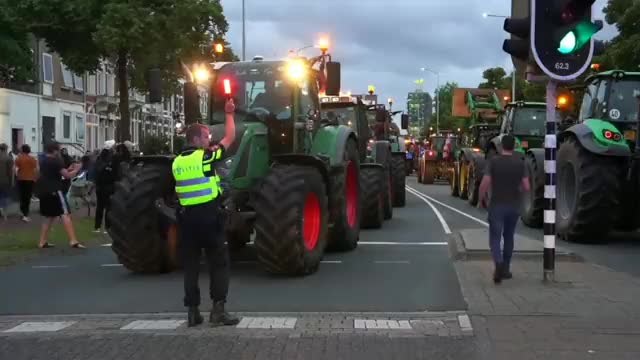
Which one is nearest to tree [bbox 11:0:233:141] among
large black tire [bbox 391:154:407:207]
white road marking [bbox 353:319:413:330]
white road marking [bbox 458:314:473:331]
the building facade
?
large black tire [bbox 391:154:407:207]

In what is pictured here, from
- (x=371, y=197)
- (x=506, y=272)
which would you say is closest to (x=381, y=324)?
(x=506, y=272)

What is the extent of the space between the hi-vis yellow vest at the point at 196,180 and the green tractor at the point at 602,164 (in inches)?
290

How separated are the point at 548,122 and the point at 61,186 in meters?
8.58

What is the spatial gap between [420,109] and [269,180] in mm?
108256

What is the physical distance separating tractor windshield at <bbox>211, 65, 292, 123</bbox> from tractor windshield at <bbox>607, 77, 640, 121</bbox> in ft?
19.3

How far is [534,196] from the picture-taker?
611 inches

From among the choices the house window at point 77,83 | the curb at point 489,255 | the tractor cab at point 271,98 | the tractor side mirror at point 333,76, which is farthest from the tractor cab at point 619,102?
the house window at point 77,83

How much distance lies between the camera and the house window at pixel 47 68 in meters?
40.2

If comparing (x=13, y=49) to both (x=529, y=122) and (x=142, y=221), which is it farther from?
(x=142, y=221)

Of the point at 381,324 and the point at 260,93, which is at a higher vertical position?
the point at 260,93

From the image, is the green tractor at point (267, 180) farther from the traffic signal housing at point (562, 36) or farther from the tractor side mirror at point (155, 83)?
the traffic signal housing at point (562, 36)

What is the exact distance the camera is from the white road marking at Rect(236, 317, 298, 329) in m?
7.16

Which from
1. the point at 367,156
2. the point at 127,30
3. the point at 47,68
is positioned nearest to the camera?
the point at 367,156

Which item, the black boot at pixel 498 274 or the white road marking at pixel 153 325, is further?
the black boot at pixel 498 274
